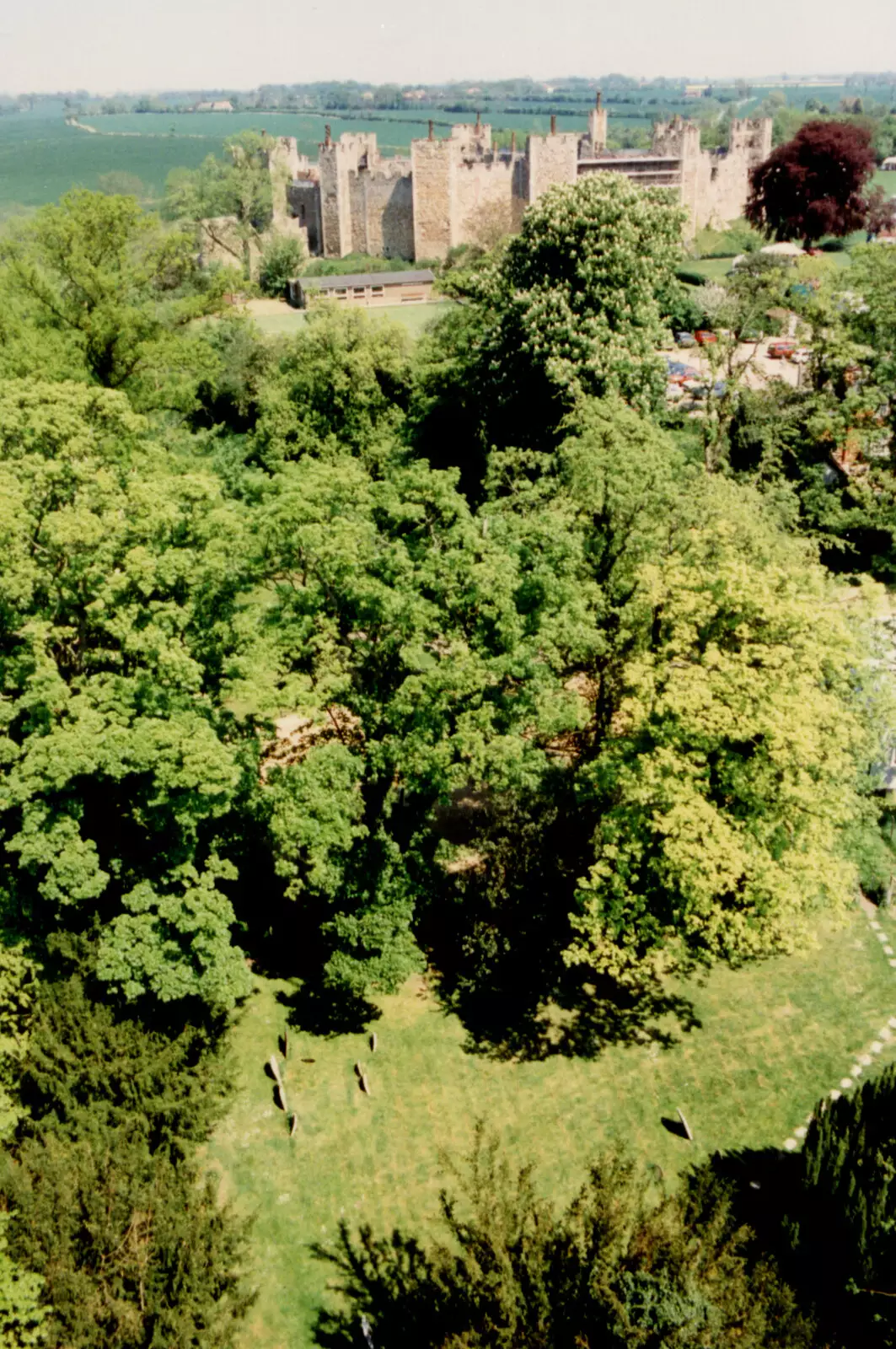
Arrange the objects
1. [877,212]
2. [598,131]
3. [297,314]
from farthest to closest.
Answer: [598,131] → [877,212] → [297,314]

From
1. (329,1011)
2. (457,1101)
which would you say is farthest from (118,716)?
(457,1101)

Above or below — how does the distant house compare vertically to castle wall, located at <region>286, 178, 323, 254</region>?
below

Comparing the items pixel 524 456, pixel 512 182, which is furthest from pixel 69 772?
pixel 512 182

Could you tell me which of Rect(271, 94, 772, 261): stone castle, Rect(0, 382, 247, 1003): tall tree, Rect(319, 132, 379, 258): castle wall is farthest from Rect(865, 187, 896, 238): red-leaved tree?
Rect(0, 382, 247, 1003): tall tree

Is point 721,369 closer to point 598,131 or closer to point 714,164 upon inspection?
point 714,164

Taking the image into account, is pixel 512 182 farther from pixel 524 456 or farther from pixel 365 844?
pixel 365 844

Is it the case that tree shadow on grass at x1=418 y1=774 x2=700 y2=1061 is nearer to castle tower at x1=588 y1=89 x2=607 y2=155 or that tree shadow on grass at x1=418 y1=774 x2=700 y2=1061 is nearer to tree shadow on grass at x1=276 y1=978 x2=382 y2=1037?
tree shadow on grass at x1=276 y1=978 x2=382 y2=1037
